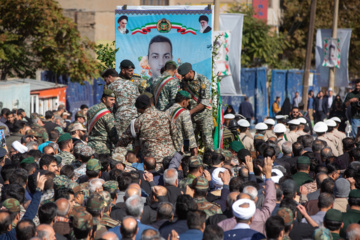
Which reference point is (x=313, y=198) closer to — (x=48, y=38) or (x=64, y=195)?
(x=64, y=195)

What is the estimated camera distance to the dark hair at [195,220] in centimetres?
611

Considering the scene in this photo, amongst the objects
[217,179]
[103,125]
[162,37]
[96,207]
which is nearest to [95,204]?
[96,207]

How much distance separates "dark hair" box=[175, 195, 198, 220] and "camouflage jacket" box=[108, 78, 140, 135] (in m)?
4.35

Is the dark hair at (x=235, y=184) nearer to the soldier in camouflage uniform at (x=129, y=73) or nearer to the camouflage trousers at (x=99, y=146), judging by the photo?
the camouflage trousers at (x=99, y=146)

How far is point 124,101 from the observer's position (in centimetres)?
1082

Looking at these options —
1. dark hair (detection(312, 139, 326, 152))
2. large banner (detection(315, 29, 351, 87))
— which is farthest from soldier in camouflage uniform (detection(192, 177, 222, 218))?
large banner (detection(315, 29, 351, 87))

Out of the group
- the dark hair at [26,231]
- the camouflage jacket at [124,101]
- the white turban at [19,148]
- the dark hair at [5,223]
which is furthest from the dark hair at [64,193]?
the white turban at [19,148]

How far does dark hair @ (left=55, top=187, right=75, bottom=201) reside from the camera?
278 inches

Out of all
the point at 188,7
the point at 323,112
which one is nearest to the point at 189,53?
the point at 188,7

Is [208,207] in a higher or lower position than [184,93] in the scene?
lower

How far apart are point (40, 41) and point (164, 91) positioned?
607 inches

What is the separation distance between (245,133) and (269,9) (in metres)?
27.9

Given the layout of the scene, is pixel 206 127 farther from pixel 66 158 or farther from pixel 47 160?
pixel 47 160

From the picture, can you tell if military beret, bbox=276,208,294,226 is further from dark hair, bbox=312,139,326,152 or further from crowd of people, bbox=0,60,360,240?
dark hair, bbox=312,139,326,152
